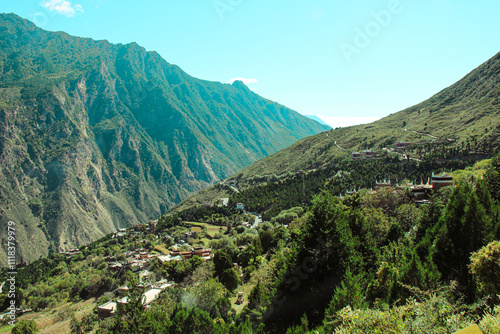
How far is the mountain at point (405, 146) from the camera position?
68.6 metres

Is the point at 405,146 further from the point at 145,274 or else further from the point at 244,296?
the point at 145,274

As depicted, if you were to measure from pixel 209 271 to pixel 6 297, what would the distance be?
3779cm

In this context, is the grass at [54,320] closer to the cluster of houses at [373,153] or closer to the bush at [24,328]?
the bush at [24,328]

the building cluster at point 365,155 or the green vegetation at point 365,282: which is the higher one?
the building cluster at point 365,155

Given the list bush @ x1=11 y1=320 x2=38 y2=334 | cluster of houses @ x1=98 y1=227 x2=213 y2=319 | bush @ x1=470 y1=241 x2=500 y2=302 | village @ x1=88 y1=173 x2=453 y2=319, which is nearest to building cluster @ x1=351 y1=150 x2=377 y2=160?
village @ x1=88 y1=173 x2=453 y2=319

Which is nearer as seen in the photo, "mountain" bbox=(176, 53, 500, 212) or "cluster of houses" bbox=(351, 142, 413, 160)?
"mountain" bbox=(176, 53, 500, 212)

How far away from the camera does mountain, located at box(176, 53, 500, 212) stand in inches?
2699

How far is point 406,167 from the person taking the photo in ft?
230

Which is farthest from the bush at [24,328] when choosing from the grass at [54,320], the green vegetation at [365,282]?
the green vegetation at [365,282]

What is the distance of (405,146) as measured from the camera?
89.0 m

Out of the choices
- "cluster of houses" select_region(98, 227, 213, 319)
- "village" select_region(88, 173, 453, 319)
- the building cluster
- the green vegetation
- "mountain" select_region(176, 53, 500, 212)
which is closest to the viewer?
the green vegetation

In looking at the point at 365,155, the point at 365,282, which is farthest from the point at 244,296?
the point at 365,155

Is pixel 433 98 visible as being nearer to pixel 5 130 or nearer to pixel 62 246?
pixel 62 246

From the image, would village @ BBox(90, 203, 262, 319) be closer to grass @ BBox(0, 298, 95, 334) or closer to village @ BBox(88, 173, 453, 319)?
village @ BBox(88, 173, 453, 319)
